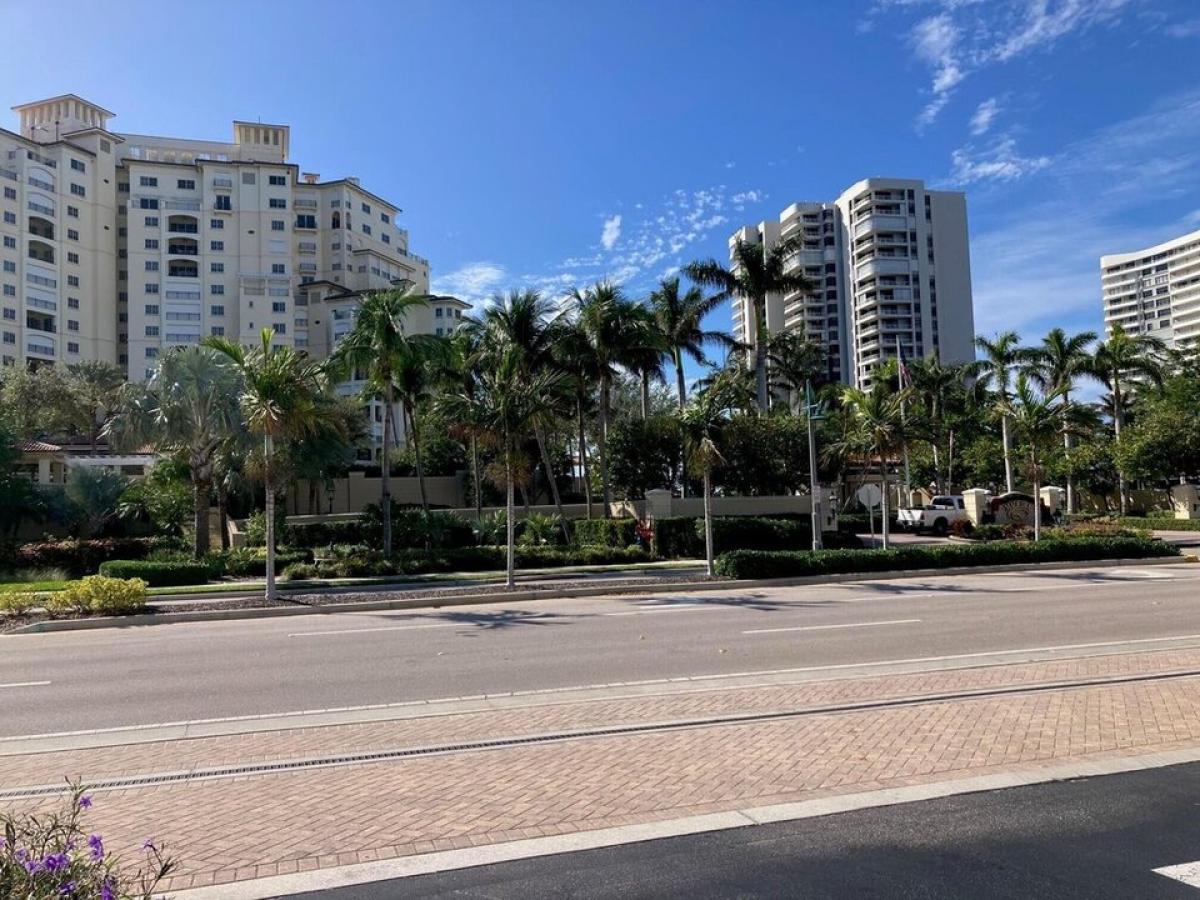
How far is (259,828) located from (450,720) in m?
3.00

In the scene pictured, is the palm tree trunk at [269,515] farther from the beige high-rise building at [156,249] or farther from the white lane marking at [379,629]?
the beige high-rise building at [156,249]

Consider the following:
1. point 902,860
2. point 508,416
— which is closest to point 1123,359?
point 508,416

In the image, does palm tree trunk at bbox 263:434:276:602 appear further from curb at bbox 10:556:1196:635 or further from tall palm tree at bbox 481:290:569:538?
tall palm tree at bbox 481:290:569:538

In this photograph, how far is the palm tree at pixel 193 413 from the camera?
2861cm

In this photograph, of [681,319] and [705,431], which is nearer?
[705,431]

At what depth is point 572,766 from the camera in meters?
6.57

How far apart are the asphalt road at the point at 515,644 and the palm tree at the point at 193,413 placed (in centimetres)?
1376

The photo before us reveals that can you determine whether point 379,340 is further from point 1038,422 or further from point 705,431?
point 1038,422

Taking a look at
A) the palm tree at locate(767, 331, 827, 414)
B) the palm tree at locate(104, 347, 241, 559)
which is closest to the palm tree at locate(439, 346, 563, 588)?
the palm tree at locate(104, 347, 241, 559)

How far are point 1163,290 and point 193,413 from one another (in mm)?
213075

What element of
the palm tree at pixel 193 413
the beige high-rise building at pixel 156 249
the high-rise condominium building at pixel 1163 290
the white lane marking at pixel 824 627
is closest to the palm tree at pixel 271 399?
the palm tree at pixel 193 413

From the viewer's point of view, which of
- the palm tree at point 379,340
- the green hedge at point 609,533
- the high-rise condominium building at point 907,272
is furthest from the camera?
the high-rise condominium building at point 907,272

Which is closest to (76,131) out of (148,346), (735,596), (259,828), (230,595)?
(148,346)

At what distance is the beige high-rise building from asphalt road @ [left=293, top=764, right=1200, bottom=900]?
87.4 m
